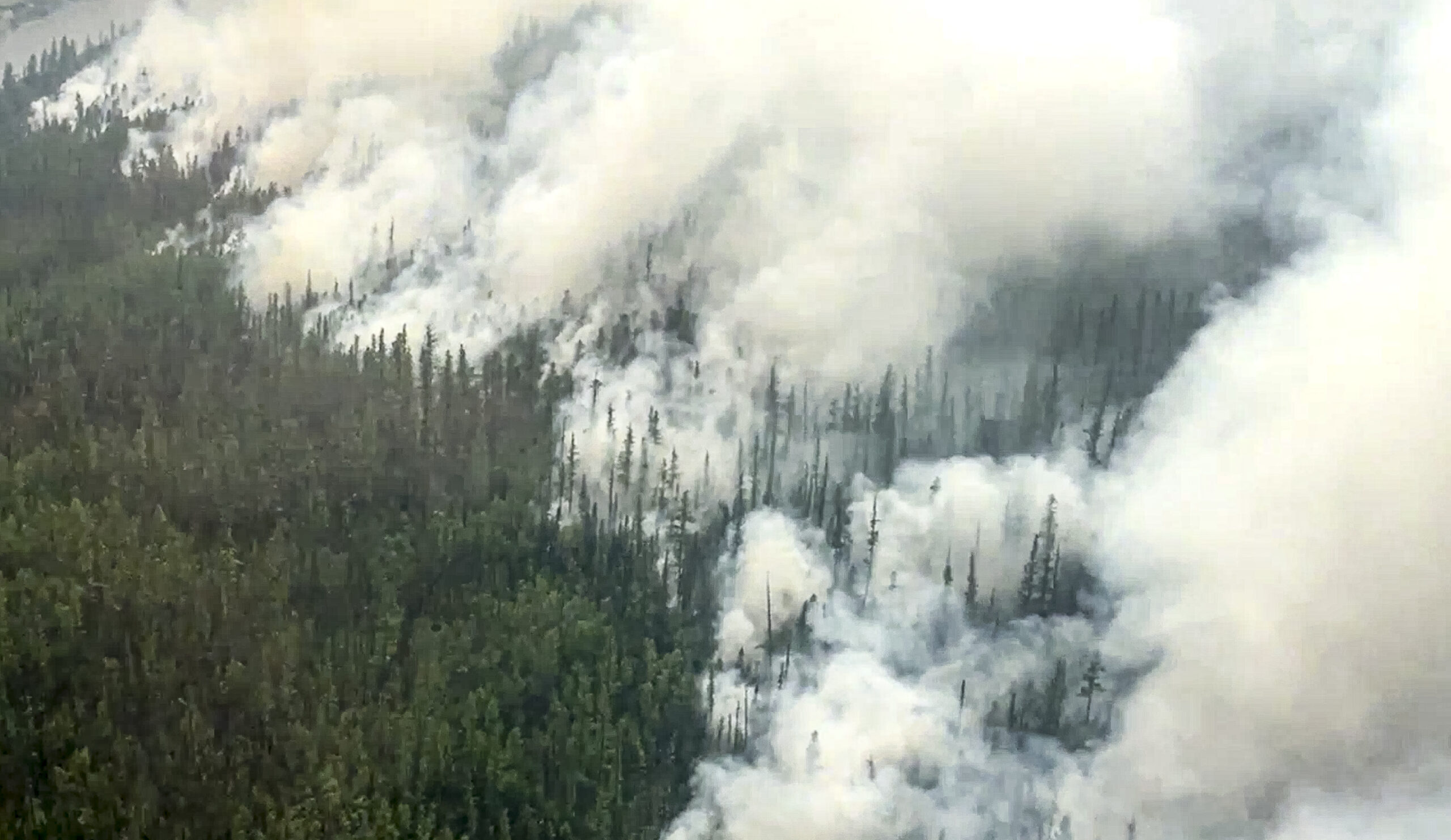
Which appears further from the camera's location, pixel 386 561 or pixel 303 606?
pixel 386 561

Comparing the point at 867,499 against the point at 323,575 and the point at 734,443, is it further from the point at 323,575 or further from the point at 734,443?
the point at 323,575

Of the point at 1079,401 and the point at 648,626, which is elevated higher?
the point at 1079,401

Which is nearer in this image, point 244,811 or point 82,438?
point 244,811

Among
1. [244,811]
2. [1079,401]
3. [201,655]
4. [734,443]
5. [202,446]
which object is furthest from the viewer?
[734,443]

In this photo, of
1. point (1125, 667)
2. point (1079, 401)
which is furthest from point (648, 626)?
point (1079, 401)
